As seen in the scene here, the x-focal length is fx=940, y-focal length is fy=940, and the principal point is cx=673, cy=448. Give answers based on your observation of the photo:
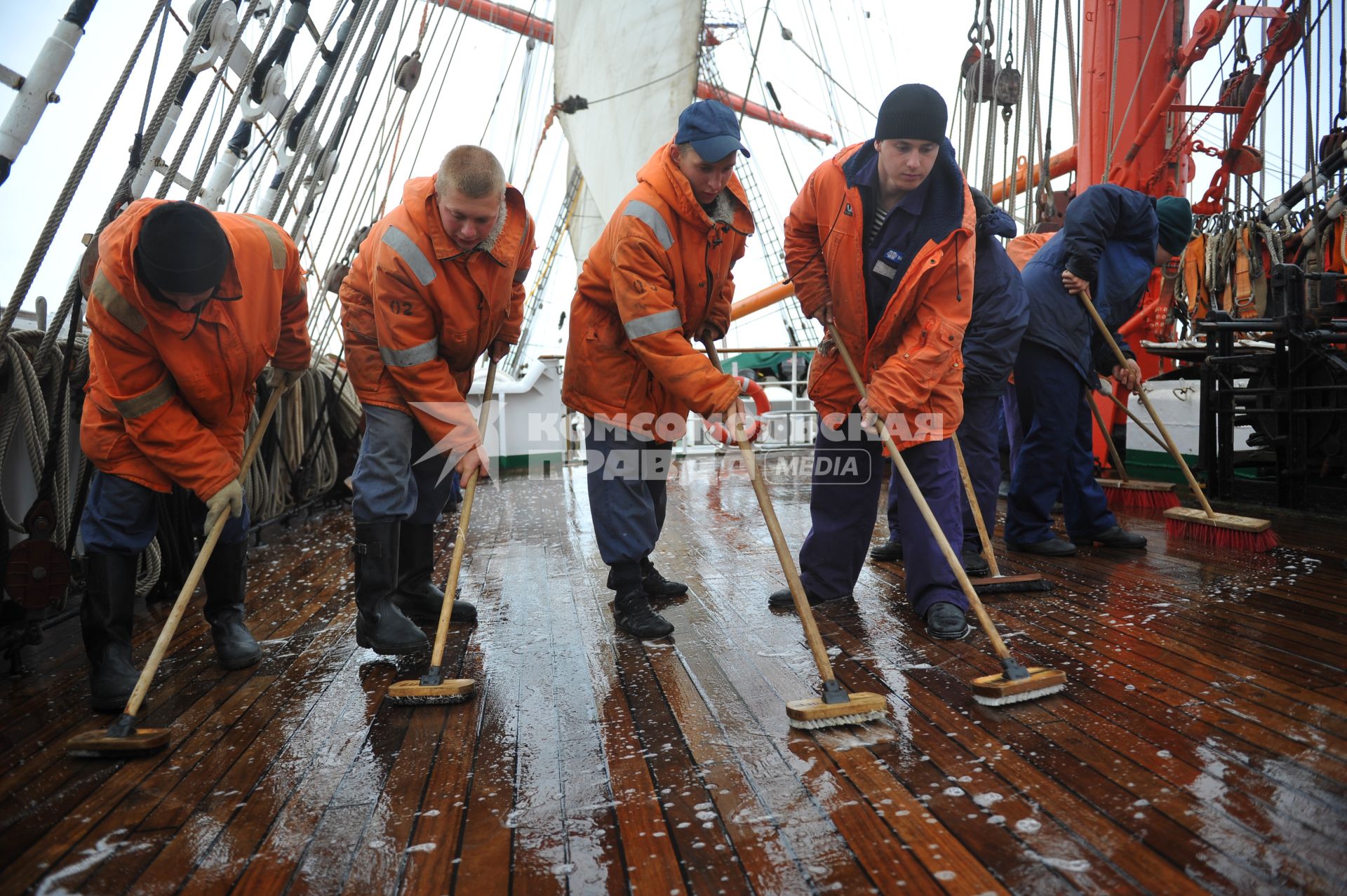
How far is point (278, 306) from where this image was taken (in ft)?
8.73

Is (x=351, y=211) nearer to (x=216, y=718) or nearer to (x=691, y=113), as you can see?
(x=691, y=113)

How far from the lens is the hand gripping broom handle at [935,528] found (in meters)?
2.17

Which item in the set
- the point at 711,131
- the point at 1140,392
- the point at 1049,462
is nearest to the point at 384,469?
the point at 711,131

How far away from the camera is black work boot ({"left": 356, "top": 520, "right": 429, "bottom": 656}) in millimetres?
2619

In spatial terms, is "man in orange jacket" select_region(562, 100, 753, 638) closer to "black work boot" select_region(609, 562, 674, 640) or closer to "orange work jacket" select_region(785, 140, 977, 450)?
"black work boot" select_region(609, 562, 674, 640)

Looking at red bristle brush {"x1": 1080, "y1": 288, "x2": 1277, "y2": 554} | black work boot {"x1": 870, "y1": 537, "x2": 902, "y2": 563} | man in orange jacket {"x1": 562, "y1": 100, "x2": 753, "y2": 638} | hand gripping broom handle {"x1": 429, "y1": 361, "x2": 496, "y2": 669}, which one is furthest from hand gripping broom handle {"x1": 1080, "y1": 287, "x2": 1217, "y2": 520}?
hand gripping broom handle {"x1": 429, "y1": 361, "x2": 496, "y2": 669}

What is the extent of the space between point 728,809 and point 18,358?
2.47 m

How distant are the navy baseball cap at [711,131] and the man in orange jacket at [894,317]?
15.1 inches

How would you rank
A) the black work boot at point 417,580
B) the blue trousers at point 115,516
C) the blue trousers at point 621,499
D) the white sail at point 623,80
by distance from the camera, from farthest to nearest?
the white sail at point 623,80 → the black work boot at point 417,580 → the blue trousers at point 621,499 → the blue trousers at point 115,516

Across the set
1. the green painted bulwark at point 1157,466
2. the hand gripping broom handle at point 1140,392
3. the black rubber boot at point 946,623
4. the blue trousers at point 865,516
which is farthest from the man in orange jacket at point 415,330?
the green painted bulwark at point 1157,466

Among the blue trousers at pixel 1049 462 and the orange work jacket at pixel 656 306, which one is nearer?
the orange work jacket at pixel 656 306

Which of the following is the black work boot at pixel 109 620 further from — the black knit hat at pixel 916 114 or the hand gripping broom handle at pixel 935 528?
the black knit hat at pixel 916 114

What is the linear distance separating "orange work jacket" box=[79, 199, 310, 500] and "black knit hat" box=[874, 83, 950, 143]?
177 centimetres

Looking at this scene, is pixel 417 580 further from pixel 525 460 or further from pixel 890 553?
pixel 525 460
